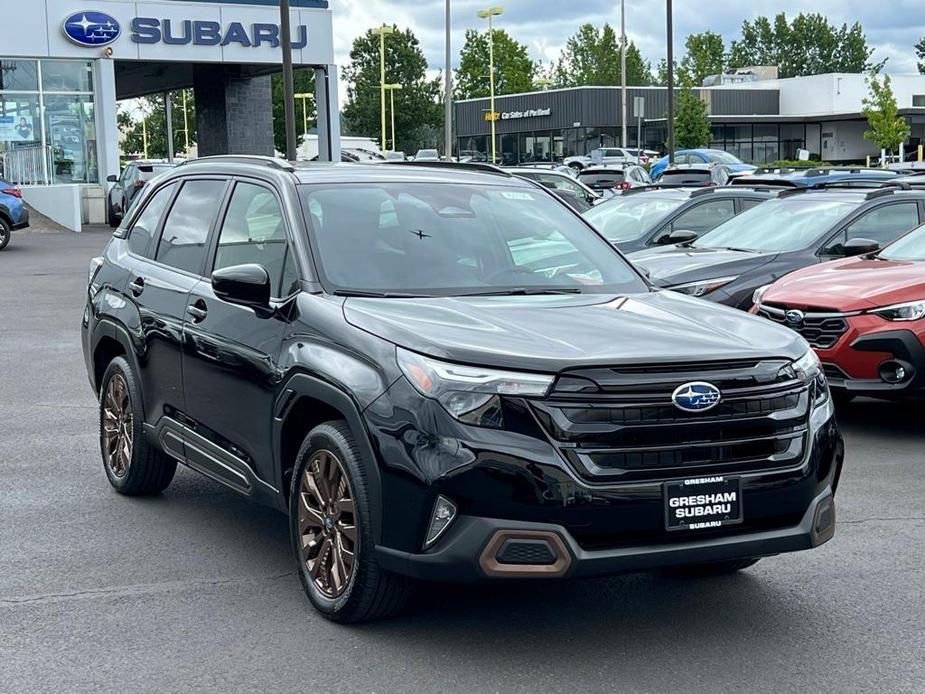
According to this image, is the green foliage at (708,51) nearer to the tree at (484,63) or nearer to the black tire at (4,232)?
the tree at (484,63)

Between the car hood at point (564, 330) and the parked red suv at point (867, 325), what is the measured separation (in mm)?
3633

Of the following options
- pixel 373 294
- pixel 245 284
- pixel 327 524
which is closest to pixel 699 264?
pixel 373 294

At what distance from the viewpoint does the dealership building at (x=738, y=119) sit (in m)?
81.4

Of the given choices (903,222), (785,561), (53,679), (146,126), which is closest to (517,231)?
(785,561)

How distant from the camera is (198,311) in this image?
6234 mm

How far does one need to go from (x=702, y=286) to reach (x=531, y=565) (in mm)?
7355

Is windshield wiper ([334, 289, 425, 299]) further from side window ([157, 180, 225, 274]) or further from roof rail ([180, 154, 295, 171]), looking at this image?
side window ([157, 180, 225, 274])

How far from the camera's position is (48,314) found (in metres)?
17.1

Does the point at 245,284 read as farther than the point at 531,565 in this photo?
Yes

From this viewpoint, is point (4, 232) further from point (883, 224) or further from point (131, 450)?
point (131, 450)

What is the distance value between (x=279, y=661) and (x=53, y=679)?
0.76 m

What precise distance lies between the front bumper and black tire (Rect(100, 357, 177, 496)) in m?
2.68

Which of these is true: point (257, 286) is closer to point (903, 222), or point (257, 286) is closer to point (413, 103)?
point (903, 222)

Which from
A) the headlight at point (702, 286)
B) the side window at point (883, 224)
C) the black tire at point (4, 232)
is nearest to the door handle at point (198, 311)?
the headlight at point (702, 286)
